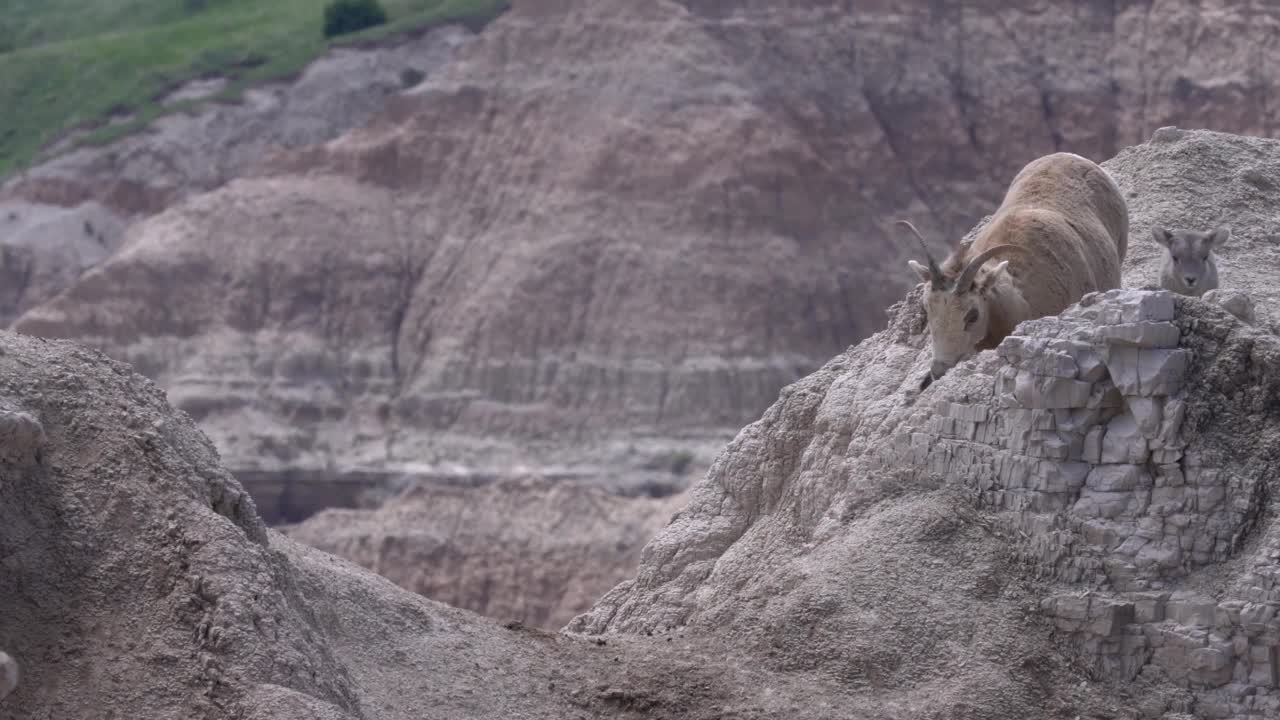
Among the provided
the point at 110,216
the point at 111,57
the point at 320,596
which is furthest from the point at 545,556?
the point at 320,596

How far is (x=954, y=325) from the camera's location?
1352 cm

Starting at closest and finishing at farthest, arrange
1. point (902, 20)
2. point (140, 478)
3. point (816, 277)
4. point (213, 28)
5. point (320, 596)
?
point (140, 478) → point (320, 596) → point (816, 277) → point (902, 20) → point (213, 28)

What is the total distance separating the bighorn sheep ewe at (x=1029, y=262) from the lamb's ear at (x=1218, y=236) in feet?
2.46

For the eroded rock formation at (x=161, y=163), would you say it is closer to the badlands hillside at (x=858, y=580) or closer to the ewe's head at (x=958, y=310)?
the ewe's head at (x=958, y=310)

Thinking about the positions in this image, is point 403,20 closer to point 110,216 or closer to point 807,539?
point 110,216

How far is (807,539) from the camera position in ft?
45.1

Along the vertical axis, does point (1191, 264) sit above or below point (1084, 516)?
above


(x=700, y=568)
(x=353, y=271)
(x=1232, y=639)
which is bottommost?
(x=353, y=271)

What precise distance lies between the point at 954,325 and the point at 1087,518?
7.58ft

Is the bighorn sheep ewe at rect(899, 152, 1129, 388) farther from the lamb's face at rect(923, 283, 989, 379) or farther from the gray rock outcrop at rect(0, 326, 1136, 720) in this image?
the gray rock outcrop at rect(0, 326, 1136, 720)

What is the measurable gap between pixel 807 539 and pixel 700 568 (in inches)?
43.8

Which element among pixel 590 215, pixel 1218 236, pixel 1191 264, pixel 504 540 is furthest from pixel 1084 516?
pixel 590 215

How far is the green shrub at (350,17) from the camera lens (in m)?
63.2

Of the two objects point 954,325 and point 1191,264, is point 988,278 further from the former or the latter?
point 1191,264
